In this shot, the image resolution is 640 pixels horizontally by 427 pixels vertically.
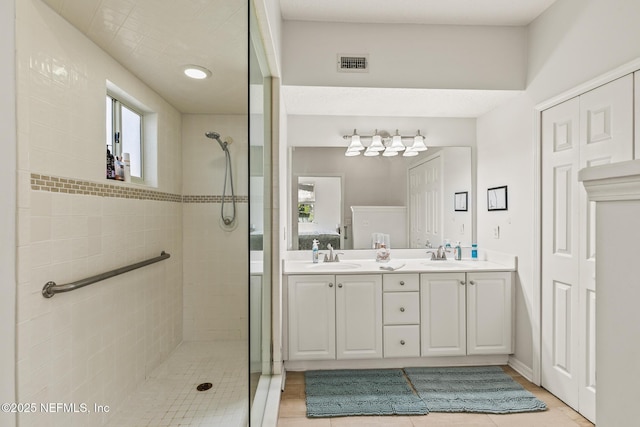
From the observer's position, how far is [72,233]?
1.53 metres

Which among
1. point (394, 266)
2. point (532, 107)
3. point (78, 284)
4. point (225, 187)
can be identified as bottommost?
point (394, 266)

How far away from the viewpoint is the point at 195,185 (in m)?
2.85

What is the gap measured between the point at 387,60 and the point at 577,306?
2.10 m

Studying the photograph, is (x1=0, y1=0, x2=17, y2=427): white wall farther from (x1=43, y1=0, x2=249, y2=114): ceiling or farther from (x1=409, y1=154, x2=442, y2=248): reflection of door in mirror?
(x1=409, y1=154, x2=442, y2=248): reflection of door in mirror

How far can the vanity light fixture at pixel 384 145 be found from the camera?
9.79 feet

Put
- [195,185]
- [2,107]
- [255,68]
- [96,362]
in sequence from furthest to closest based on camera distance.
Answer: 1. [195,185]
2. [96,362]
3. [255,68]
4. [2,107]

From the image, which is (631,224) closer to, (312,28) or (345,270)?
(345,270)

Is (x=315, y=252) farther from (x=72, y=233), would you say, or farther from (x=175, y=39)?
(x=175, y=39)

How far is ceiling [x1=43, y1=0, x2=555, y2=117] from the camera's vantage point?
1752 millimetres

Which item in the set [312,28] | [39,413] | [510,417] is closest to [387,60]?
[312,28]

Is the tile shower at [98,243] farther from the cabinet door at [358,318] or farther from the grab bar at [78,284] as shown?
the cabinet door at [358,318]

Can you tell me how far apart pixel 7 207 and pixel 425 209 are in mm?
2992

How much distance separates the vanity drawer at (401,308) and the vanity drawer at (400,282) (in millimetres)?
31

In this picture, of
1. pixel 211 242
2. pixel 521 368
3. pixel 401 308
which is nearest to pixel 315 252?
pixel 401 308
